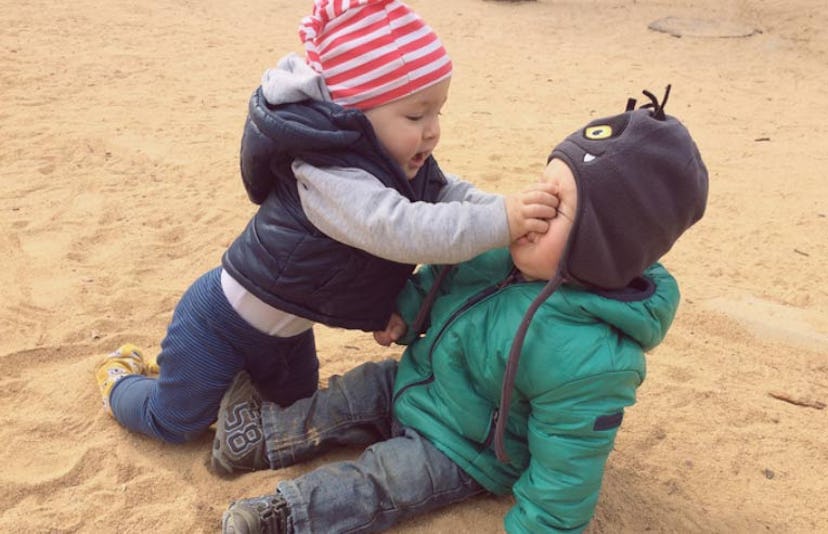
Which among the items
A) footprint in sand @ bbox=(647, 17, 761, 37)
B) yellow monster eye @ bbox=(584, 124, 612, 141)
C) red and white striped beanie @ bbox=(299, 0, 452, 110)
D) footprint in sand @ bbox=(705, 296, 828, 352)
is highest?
red and white striped beanie @ bbox=(299, 0, 452, 110)

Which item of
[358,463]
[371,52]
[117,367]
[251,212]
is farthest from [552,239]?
[251,212]

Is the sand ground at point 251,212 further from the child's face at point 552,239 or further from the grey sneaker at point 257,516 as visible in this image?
the child's face at point 552,239

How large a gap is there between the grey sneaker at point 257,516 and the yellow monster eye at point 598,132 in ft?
4.16

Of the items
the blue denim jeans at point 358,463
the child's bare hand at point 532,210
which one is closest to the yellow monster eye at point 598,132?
the child's bare hand at point 532,210

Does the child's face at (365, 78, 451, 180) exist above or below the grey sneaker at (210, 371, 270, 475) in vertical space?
above

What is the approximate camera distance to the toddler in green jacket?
2088 mm

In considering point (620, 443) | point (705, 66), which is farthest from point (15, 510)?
point (705, 66)

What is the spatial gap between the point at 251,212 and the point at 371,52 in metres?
2.67

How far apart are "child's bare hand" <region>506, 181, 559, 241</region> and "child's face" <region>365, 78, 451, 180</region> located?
1.05 ft

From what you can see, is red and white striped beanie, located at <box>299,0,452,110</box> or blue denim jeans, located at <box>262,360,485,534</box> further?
blue denim jeans, located at <box>262,360,485,534</box>

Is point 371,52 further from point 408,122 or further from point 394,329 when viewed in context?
point 394,329

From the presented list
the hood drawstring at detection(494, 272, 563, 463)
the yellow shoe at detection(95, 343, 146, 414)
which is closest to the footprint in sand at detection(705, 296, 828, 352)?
the hood drawstring at detection(494, 272, 563, 463)

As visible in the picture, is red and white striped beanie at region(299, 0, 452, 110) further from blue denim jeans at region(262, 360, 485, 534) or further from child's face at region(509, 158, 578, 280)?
blue denim jeans at region(262, 360, 485, 534)

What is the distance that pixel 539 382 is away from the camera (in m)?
2.20
